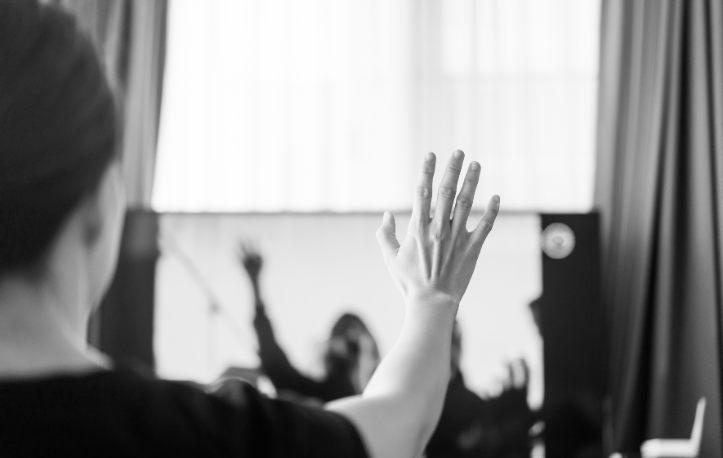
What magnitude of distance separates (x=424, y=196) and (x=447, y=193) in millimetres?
25

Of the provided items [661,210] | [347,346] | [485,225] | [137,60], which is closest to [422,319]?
[485,225]

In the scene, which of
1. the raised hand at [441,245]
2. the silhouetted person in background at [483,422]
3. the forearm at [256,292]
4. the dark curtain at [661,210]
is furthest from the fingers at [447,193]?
the dark curtain at [661,210]

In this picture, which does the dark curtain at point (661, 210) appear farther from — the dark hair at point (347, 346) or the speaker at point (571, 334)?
the dark hair at point (347, 346)

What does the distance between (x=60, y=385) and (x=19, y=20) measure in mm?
262

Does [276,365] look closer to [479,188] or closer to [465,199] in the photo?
[479,188]

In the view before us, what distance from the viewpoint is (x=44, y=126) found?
48cm

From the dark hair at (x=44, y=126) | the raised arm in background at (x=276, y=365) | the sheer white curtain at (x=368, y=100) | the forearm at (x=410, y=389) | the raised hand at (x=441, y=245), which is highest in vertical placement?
the sheer white curtain at (x=368, y=100)

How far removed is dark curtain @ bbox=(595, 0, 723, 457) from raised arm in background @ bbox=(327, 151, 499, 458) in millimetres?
1772

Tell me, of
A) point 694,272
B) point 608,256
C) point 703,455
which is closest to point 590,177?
point 608,256

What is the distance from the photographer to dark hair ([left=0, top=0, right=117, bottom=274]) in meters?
0.48

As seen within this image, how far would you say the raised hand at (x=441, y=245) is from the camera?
0.71 metres

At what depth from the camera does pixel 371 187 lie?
8.50 ft

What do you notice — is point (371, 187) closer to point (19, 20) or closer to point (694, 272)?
point (694, 272)

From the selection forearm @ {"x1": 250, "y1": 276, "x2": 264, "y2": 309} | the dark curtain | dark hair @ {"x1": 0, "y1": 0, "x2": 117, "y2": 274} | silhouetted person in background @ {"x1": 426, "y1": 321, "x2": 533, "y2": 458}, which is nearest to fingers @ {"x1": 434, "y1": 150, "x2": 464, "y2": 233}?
dark hair @ {"x1": 0, "y1": 0, "x2": 117, "y2": 274}
